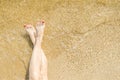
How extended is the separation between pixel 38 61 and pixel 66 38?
0.27 metres

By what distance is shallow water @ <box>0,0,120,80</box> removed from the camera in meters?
2.35

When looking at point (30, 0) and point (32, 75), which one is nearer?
point (32, 75)

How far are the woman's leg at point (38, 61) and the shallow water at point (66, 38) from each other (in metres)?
0.06

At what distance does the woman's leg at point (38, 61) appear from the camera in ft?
7.52

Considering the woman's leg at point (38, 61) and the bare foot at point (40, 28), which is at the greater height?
the bare foot at point (40, 28)

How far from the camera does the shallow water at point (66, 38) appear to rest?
2352mm

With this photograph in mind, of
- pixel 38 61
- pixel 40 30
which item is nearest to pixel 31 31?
pixel 40 30

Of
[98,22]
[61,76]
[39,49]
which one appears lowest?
[61,76]

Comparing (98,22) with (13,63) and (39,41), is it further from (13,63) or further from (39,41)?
(13,63)

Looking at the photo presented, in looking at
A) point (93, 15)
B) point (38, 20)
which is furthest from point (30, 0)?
point (93, 15)

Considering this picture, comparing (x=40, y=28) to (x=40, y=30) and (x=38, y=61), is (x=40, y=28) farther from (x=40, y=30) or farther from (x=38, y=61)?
(x=38, y=61)

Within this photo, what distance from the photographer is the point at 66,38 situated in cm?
238

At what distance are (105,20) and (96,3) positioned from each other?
14 centimetres

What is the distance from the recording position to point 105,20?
2.38m
